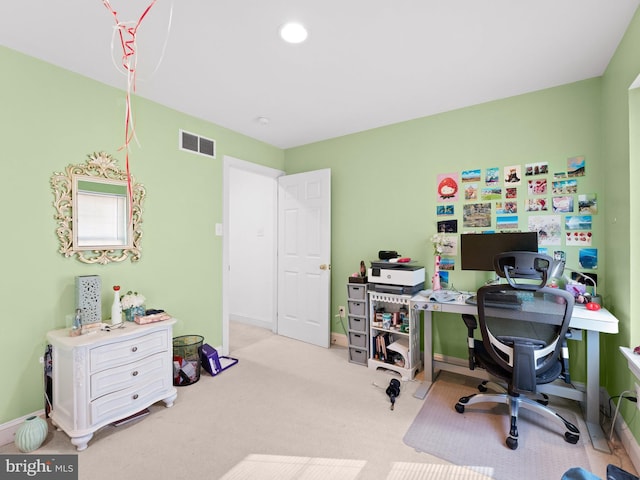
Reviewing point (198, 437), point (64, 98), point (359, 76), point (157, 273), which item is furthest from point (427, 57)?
point (198, 437)

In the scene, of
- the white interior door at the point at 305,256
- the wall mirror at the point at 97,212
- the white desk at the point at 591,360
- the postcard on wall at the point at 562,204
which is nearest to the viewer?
the white desk at the point at 591,360

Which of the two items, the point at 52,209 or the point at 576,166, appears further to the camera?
the point at 576,166

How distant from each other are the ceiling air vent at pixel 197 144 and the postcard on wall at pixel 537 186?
3.01m

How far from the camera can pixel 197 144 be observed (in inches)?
122

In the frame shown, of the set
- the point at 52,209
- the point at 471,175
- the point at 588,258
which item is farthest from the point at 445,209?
the point at 52,209

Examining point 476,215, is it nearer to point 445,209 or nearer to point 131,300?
point 445,209

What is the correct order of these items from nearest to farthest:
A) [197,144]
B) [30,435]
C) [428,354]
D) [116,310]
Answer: [30,435], [116,310], [428,354], [197,144]

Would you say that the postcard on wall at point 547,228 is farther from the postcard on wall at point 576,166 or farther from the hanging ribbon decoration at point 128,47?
the hanging ribbon decoration at point 128,47

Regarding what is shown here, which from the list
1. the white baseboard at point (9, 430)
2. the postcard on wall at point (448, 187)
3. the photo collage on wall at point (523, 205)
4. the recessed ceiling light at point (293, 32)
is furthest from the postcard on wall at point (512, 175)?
the white baseboard at point (9, 430)

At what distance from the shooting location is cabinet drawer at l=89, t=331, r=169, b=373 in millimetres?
1982

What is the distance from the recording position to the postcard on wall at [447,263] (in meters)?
2.94

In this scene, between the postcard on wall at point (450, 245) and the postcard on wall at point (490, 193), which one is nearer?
the postcard on wall at point (490, 193)

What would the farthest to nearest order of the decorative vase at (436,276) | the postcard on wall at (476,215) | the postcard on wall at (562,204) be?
the decorative vase at (436,276) < the postcard on wall at (476,215) < the postcard on wall at (562,204)
